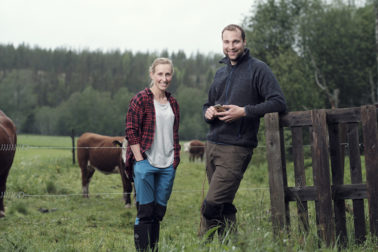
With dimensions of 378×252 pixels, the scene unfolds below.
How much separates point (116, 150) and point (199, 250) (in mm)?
7539

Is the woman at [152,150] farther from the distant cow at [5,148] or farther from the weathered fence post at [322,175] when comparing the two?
the distant cow at [5,148]

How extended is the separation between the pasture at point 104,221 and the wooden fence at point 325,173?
0.15 metres

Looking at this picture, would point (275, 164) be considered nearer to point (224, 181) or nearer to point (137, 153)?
point (224, 181)

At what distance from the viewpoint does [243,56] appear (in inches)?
149

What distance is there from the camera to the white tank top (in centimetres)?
379

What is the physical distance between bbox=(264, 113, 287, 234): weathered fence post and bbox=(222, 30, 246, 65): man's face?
616 millimetres

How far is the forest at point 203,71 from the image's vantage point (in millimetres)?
31047

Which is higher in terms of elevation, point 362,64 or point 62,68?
point 62,68

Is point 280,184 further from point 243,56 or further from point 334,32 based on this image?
point 334,32

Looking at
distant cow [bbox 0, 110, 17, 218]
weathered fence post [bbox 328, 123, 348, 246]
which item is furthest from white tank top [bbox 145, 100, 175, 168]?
distant cow [bbox 0, 110, 17, 218]

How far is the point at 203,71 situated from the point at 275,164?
102104 millimetres

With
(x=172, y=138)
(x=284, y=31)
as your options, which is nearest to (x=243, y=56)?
(x=172, y=138)

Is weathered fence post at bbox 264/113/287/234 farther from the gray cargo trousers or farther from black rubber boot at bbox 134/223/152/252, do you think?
black rubber boot at bbox 134/223/152/252

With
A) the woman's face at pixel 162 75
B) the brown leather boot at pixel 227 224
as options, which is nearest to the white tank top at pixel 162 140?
the woman's face at pixel 162 75
